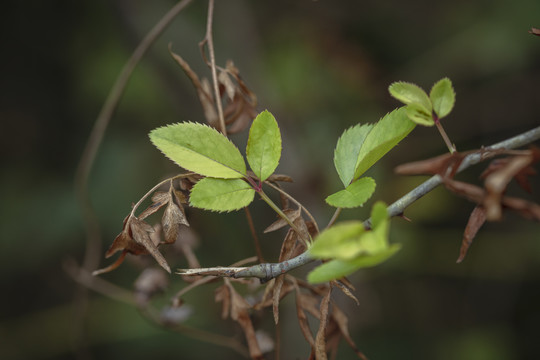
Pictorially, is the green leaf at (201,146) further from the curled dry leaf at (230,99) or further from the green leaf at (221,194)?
the curled dry leaf at (230,99)

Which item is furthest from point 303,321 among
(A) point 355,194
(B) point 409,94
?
(B) point 409,94

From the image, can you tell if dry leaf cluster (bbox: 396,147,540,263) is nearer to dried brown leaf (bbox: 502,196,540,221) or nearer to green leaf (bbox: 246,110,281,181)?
dried brown leaf (bbox: 502,196,540,221)

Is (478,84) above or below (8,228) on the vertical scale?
below

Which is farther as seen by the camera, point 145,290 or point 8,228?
point 8,228

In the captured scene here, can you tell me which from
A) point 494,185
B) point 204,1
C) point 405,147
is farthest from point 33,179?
point 494,185

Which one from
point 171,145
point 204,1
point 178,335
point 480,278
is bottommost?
point 480,278

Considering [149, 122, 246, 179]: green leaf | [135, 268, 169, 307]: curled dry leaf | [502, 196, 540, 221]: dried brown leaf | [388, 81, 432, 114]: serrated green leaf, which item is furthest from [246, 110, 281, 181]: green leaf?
[135, 268, 169, 307]: curled dry leaf

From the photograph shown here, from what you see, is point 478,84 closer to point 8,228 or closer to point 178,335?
point 178,335
